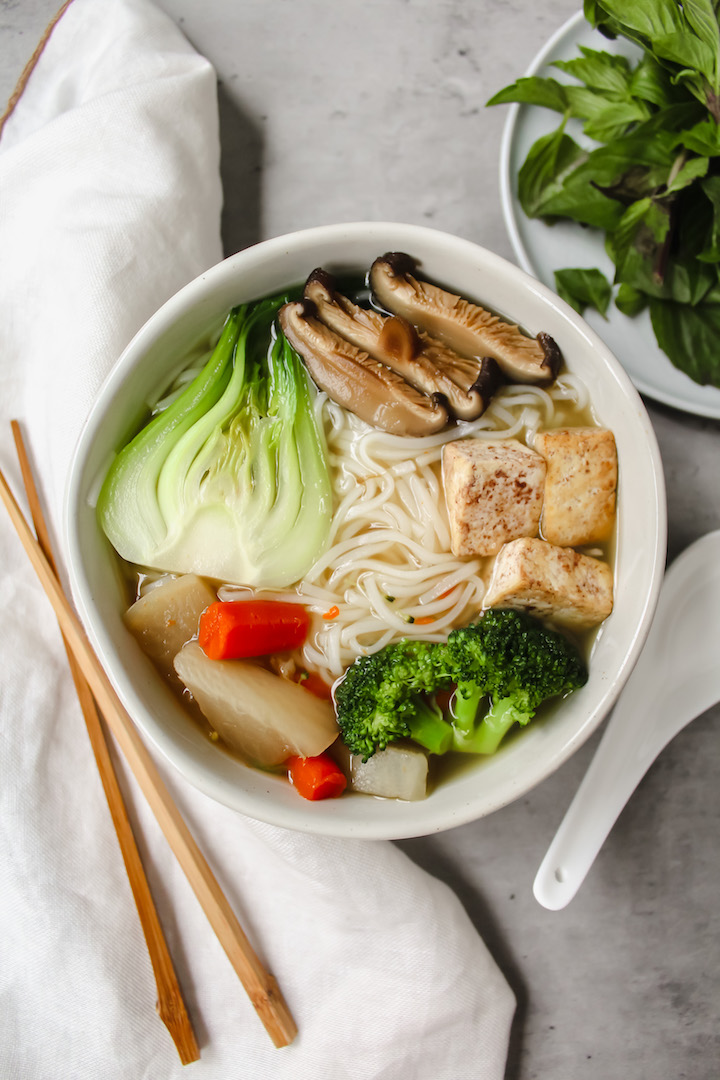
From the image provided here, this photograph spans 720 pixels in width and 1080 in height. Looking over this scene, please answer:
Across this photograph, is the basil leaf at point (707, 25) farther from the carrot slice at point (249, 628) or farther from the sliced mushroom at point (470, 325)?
the carrot slice at point (249, 628)

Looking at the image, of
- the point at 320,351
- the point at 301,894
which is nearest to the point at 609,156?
the point at 320,351

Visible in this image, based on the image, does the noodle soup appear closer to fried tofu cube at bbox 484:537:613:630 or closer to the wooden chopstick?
fried tofu cube at bbox 484:537:613:630

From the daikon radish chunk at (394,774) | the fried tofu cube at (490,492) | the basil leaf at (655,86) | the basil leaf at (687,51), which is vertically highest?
the basil leaf at (687,51)

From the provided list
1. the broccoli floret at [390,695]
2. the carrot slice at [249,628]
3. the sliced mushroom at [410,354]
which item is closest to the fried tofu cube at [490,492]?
the sliced mushroom at [410,354]

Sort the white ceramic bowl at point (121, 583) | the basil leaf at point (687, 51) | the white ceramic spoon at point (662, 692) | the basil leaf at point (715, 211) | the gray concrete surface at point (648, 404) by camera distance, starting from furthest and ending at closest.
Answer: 1. the gray concrete surface at point (648, 404)
2. the white ceramic spoon at point (662, 692)
3. the basil leaf at point (715, 211)
4. the basil leaf at point (687, 51)
5. the white ceramic bowl at point (121, 583)

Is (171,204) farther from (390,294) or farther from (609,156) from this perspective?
(609,156)

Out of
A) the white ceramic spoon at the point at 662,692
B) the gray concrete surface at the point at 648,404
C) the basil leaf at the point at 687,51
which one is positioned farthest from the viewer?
the gray concrete surface at the point at 648,404
